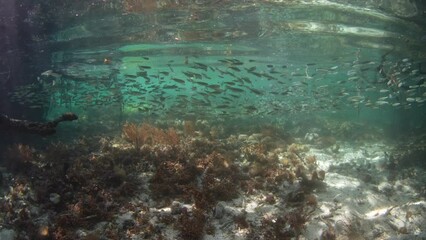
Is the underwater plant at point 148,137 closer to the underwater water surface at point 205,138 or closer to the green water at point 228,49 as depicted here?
the underwater water surface at point 205,138

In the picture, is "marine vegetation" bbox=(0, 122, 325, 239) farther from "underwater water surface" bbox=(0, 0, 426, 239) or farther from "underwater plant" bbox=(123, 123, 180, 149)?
"underwater plant" bbox=(123, 123, 180, 149)

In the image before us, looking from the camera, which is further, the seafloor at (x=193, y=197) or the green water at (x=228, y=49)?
the green water at (x=228, y=49)

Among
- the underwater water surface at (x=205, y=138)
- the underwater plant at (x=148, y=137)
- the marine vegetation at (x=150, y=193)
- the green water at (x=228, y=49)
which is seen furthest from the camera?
the green water at (x=228, y=49)

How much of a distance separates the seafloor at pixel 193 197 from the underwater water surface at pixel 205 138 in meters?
0.04

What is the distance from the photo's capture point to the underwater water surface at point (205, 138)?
7.93 metres

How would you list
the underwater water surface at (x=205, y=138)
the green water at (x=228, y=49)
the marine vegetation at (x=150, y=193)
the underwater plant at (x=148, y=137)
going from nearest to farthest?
1. the marine vegetation at (x=150, y=193)
2. the underwater water surface at (x=205, y=138)
3. the underwater plant at (x=148, y=137)
4. the green water at (x=228, y=49)

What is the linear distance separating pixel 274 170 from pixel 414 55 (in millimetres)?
21640

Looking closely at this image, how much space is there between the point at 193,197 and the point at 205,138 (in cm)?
623

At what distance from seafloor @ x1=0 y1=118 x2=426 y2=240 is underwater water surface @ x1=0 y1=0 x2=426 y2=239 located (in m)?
0.04

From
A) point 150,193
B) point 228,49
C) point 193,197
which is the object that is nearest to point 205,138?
point 150,193

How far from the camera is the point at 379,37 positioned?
22953 millimetres

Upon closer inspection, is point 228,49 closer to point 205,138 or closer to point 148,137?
point 205,138

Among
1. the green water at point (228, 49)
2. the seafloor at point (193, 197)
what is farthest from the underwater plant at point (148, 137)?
the green water at point (228, 49)

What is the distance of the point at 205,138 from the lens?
14.5 m
